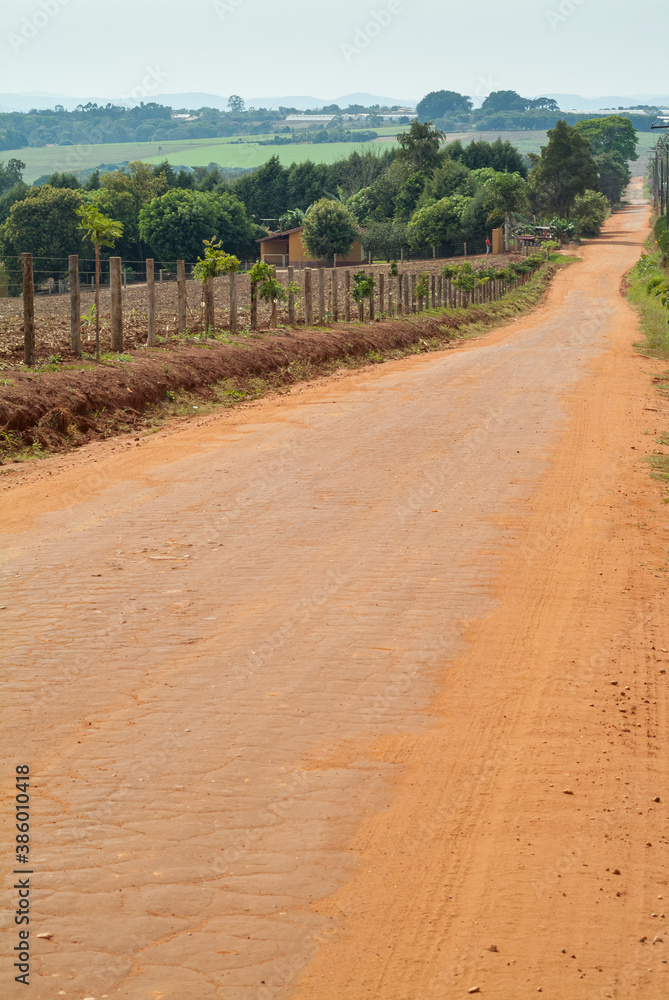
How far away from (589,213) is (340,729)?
330ft

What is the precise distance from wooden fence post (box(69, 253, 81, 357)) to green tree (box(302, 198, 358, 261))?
68.9 m

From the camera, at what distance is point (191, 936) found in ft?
13.7

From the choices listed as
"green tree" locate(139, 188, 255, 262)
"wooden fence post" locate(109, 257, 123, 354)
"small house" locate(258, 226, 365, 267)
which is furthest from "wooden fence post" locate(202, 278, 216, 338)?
"small house" locate(258, 226, 365, 267)

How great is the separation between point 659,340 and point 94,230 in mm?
17715

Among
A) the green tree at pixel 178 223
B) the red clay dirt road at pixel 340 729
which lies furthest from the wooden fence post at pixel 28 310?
the green tree at pixel 178 223

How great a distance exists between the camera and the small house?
86.7m

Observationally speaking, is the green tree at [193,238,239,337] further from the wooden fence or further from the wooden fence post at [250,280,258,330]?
the wooden fence post at [250,280,258,330]

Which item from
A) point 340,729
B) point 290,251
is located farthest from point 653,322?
point 290,251

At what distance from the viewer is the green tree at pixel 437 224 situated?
82.5 meters

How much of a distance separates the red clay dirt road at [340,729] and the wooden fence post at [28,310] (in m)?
4.59

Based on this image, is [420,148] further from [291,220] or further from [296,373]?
[296,373]

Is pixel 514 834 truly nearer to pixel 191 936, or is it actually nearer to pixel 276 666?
pixel 191 936

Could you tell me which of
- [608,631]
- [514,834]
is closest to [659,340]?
[608,631]

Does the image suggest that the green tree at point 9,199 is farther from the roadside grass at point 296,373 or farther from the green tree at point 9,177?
the roadside grass at point 296,373
